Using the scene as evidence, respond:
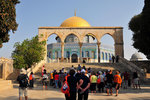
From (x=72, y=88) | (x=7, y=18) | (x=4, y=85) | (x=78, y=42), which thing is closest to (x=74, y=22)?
(x=78, y=42)

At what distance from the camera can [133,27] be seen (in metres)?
26.3

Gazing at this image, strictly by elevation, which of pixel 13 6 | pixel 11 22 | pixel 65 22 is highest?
pixel 65 22

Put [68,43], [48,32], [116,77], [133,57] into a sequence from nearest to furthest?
[116,77] → [48,32] → [68,43] → [133,57]

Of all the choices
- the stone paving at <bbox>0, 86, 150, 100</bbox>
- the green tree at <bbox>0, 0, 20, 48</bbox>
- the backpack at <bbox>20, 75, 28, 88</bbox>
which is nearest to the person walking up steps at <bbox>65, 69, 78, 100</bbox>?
the backpack at <bbox>20, 75, 28, 88</bbox>

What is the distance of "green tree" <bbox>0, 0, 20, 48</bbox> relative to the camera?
1263cm

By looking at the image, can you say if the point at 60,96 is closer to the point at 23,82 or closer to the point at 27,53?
the point at 23,82

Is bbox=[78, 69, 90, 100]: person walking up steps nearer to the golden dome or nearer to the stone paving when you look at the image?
the stone paving

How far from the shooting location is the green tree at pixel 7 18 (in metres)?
12.6

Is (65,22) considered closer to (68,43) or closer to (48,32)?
(68,43)

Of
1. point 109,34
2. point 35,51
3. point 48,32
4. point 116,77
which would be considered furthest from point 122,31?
point 116,77

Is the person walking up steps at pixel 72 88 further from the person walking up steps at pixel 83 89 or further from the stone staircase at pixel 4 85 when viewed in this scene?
the stone staircase at pixel 4 85

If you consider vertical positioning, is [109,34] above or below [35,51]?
above

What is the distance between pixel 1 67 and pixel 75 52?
3105cm

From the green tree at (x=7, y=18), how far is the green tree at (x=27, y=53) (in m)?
8.95
